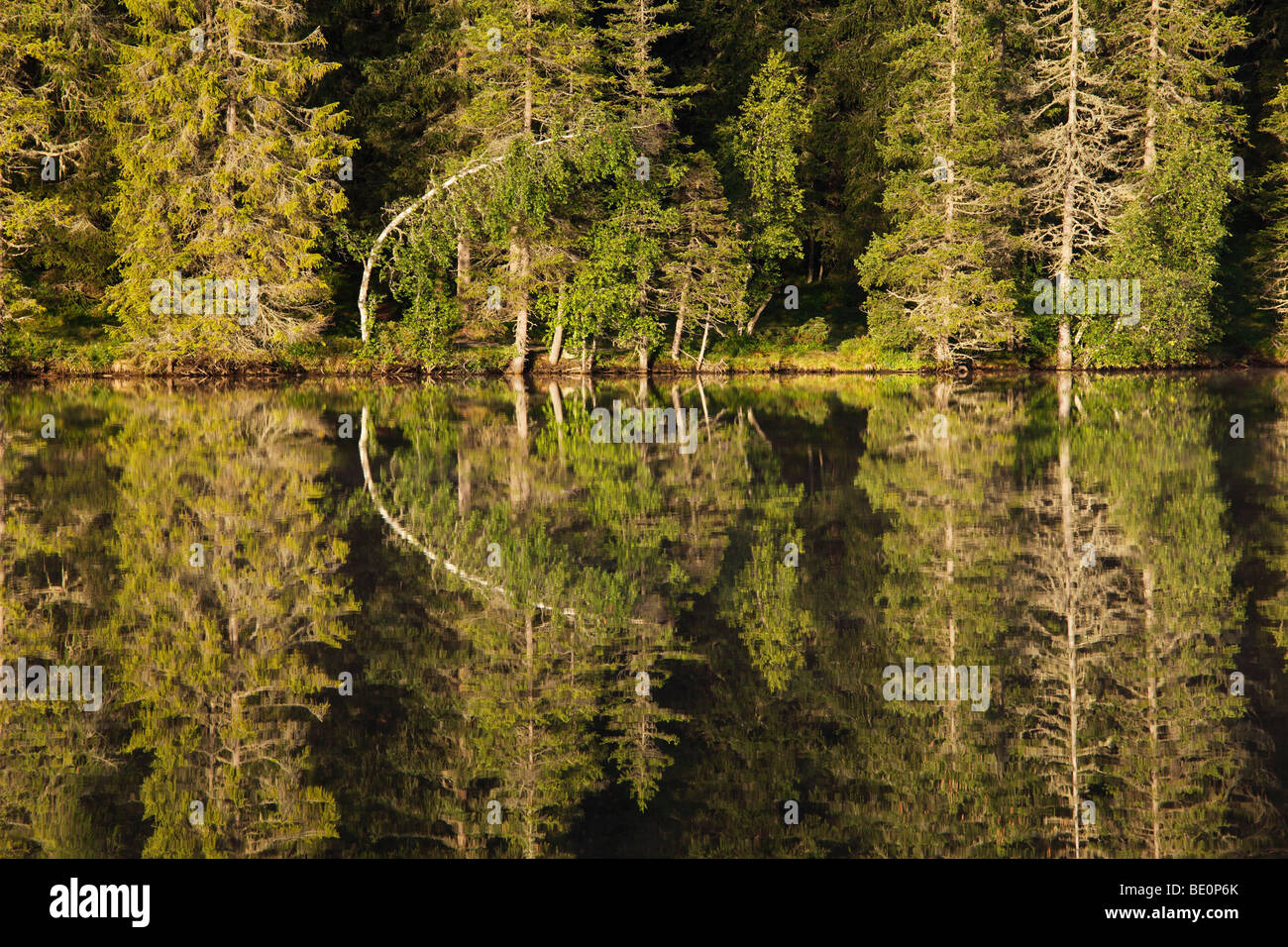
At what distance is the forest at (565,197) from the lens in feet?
119

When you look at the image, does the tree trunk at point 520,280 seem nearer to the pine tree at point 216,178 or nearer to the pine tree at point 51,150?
the pine tree at point 216,178

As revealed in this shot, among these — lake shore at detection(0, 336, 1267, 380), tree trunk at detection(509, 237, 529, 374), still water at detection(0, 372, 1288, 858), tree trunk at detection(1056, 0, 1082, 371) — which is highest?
tree trunk at detection(1056, 0, 1082, 371)

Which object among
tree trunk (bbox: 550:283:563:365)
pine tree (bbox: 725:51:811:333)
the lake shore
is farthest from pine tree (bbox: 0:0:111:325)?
pine tree (bbox: 725:51:811:333)

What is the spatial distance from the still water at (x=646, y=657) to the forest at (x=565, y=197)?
63.8 feet

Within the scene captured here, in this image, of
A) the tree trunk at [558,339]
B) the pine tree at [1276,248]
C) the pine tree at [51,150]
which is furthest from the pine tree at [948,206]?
the pine tree at [51,150]

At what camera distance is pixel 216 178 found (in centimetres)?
3581

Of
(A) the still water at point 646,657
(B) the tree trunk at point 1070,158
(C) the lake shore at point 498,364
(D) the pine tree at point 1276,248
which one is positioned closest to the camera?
(A) the still water at point 646,657

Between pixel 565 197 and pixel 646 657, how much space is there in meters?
30.4

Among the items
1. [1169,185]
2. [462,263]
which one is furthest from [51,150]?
[1169,185]

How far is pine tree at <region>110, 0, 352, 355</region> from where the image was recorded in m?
35.9

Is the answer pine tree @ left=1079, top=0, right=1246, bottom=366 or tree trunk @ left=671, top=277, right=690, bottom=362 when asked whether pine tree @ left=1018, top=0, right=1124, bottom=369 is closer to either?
pine tree @ left=1079, top=0, right=1246, bottom=366

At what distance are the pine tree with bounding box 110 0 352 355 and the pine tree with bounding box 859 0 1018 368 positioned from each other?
17.3 m
